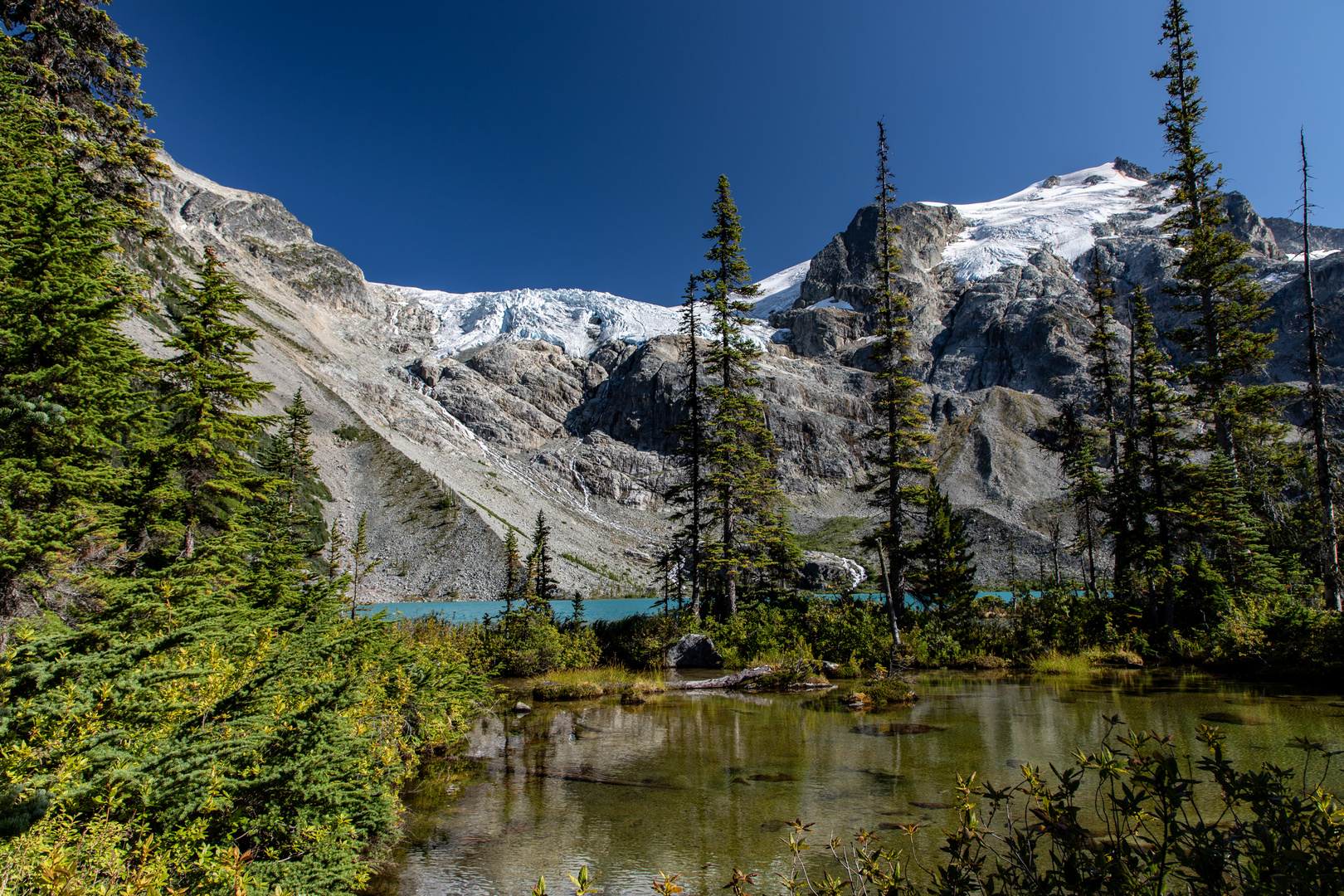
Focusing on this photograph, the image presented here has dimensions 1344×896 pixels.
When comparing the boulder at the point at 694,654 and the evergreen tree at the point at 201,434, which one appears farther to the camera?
the boulder at the point at 694,654

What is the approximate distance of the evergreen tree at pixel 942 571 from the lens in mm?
A: 24594

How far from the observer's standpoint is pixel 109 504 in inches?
342

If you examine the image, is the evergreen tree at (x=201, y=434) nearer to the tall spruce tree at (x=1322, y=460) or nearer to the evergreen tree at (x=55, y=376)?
the evergreen tree at (x=55, y=376)

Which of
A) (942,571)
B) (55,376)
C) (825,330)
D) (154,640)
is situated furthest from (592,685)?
(825,330)

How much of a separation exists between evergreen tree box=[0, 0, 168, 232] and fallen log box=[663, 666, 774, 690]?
17684mm

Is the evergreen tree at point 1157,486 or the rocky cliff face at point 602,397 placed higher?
the rocky cliff face at point 602,397

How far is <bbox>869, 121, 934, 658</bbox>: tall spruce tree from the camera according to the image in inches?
897

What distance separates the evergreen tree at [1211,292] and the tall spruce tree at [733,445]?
15403mm

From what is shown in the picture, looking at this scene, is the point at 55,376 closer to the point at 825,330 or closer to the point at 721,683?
the point at 721,683

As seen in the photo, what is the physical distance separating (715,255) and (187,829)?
88.3 feet

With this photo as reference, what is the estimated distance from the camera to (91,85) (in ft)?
52.2

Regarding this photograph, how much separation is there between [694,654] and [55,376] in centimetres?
1907

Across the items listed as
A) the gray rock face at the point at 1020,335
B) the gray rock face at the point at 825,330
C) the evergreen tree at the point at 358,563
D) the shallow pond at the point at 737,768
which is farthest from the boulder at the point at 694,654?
the gray rock face at the point at 825,330

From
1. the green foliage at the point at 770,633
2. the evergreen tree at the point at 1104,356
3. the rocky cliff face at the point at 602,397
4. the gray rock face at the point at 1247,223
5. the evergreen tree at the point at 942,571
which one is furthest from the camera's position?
the gray rock face at the point at 1247,223
